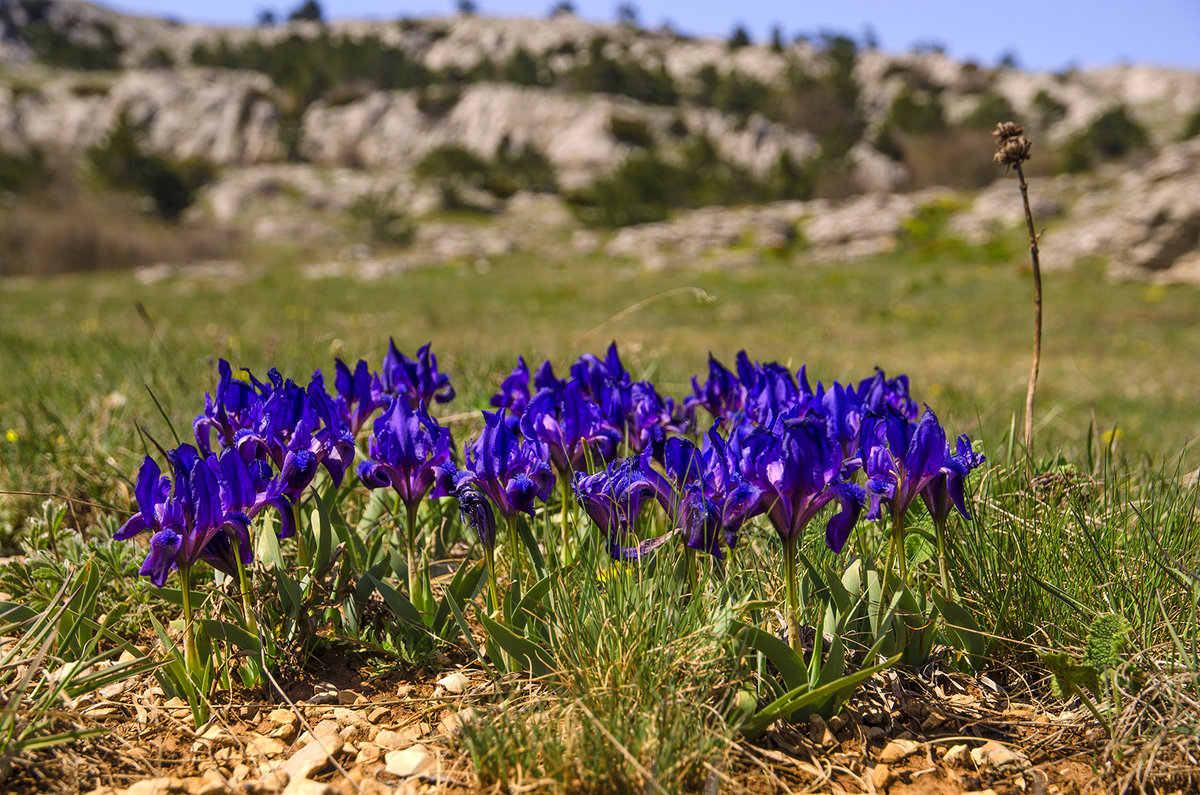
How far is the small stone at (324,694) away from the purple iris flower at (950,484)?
144 cm

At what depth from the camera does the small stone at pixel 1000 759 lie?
160 centimetres

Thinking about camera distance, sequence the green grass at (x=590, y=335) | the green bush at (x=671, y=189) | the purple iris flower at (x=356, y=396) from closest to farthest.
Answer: the purple iris flower at (x=356, y=396) < the green grass at (x=590, y=335) < the green bush at (x=671, y=189)

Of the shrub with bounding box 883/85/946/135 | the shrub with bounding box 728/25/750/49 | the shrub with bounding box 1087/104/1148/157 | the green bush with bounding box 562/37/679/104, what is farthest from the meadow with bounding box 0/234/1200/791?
the shrub with bounding box 728/25/750/49

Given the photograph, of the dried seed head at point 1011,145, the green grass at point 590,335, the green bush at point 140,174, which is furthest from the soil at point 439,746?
the green bush at point 140,174

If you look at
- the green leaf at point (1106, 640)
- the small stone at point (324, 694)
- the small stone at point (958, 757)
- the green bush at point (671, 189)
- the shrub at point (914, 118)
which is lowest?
the small stone at point (958, 757)

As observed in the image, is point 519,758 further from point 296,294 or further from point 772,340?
point 296,294

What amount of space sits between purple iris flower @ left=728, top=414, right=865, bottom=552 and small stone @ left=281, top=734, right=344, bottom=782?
1.01m

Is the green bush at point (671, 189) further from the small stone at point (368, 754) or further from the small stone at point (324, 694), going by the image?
the small stone at point (368, 754)

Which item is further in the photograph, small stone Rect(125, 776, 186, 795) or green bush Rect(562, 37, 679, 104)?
green bush Rect(562, 37, 679, 104)

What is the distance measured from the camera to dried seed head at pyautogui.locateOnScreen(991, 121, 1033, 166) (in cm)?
216

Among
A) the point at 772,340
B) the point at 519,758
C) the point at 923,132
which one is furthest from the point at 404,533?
the point at 923,132

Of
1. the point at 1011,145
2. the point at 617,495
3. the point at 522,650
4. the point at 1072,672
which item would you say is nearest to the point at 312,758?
the point at 522,650

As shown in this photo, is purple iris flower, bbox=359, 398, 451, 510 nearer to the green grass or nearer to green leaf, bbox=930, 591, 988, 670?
green leaf, bbox=930, 591, 988, 670

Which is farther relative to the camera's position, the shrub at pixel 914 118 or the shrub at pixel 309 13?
the shrub at pixel 309 13
